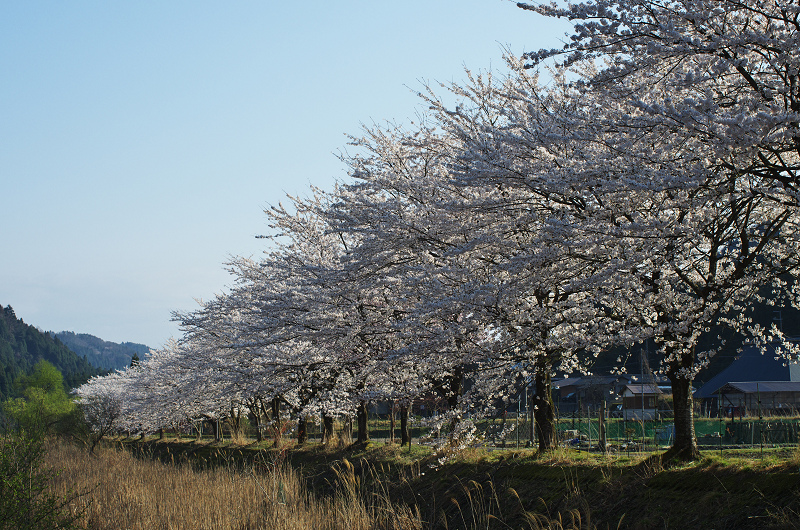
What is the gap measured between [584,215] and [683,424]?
3.45m

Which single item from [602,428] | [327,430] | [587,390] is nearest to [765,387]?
[587,390]

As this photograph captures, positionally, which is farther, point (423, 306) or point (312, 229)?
point (312, 229)

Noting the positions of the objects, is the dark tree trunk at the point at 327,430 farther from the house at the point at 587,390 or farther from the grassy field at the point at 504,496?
the house at the point at 587,390

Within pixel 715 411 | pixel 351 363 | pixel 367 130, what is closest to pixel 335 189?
pixel 367 130

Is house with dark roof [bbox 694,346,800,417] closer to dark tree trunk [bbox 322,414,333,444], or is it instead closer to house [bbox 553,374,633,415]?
house [bbox 553,374,633,415]

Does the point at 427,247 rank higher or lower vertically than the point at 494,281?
higher

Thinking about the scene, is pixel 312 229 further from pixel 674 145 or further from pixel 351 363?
pixel 674 145

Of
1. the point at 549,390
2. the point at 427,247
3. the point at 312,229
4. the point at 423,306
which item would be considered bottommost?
the point at 549,390

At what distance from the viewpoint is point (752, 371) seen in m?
47.9

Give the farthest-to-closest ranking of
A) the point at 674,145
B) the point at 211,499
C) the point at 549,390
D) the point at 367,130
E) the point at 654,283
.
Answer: the point at 367,130 < the point at 549,390 < the point at 211,499 < the point at 654,283 < the point at 674,145

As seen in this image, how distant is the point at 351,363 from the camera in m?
15.8

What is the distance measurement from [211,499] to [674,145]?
9514 millimetres

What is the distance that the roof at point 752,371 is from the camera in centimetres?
4662

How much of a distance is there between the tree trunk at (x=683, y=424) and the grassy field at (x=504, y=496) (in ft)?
0.86
